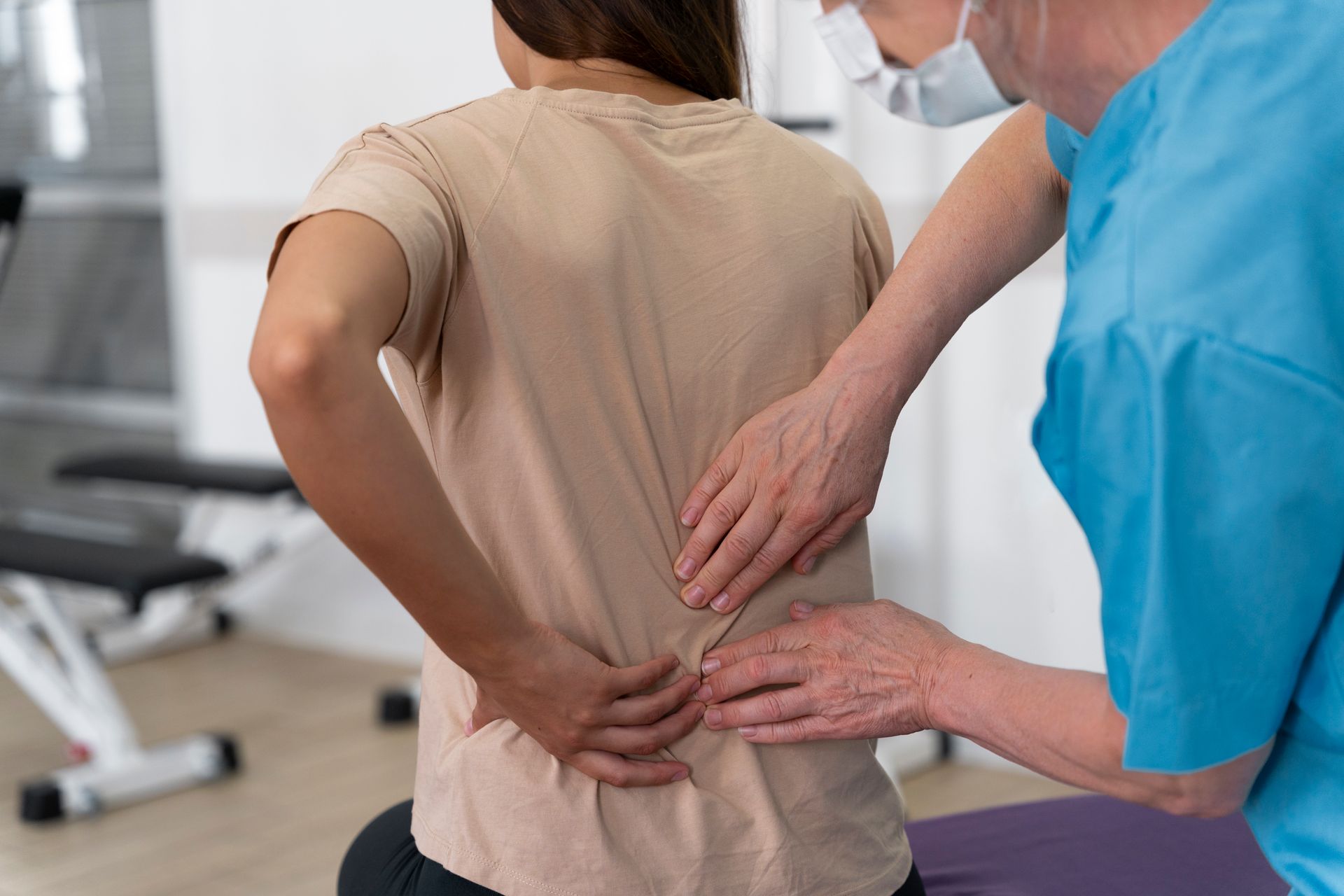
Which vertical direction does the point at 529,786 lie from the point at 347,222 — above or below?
below

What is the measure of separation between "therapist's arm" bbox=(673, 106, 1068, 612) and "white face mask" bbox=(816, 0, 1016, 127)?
1.07 ft

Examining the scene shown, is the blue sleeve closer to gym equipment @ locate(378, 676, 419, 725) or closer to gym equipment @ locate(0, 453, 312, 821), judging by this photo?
gym equipment @ locate(0, 453, 312, 821)

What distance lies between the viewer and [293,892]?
99.6 inches

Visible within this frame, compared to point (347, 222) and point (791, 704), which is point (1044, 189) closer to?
point (791, 704)

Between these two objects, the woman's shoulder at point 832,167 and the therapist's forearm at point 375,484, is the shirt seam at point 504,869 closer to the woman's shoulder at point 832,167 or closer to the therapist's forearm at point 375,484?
the therapist's forearm at point 375,484

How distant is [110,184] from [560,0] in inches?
157

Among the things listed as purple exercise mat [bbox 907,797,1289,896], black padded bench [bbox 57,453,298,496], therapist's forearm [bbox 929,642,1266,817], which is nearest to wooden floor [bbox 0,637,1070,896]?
black padded bench [bbox 57,453,298,496]

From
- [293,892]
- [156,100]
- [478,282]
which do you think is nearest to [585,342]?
[478,282]

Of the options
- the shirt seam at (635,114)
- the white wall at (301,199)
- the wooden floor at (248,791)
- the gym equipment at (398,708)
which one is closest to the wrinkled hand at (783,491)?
the shirt seam at (635,114)

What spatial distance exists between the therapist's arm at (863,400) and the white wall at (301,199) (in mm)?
1311

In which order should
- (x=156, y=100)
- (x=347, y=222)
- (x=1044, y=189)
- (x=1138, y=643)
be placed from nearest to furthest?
1. (x=1138, y=643)
2. (x=347, y=222)
3. (x=1044, y=189)
4. (x=156, y=100)

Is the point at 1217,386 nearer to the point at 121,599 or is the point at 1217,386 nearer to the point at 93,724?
the point at 93,724

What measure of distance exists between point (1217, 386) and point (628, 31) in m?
0.59

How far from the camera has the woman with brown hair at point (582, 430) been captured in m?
0.91
